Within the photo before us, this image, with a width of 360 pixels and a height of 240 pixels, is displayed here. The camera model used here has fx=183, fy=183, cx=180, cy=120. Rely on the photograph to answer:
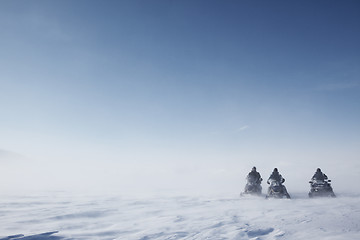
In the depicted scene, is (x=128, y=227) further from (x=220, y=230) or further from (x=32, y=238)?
(x=220, y=230)

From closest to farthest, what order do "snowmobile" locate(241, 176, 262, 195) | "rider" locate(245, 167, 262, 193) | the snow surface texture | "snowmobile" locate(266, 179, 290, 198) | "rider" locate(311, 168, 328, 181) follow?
the snow surface texture < "snowmobile" locate(266, 179, 290, 198) < "rider" locate(311, 168, 328, 181) < "snowmobile" locate(241, 176, 262, 195) < "rider" locate(245, 167, 262, 193)

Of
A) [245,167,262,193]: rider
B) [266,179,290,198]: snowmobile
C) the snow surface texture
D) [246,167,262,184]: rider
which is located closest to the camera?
the snow surface texture

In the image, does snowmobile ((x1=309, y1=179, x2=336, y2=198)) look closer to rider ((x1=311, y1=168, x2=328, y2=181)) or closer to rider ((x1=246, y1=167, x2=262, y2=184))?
rider ((x1=311, y1=168, x2=328, y2=181))

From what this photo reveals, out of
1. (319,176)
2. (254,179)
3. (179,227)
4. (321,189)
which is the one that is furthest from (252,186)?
(179,227)

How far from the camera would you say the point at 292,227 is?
12.5m

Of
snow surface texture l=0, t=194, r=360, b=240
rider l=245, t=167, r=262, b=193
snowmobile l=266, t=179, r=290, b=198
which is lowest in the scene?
snow surface texture l=0, t=194, r=360, b=240

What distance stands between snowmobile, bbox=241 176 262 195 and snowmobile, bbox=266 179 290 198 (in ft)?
10.3

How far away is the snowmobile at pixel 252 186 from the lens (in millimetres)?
31297

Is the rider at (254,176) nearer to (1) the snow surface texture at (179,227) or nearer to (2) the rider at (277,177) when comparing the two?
(2) the rider at (277,177)

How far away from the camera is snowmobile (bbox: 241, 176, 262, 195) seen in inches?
1232

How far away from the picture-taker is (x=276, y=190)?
2784cm

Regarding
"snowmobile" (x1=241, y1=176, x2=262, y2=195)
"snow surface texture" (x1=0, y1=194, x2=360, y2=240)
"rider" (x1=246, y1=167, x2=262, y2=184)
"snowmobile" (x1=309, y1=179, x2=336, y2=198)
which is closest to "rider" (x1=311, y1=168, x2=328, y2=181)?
"snowmobile" (x1=309, y1=179, x2=336, y2=198)

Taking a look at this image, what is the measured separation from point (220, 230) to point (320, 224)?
23.5 ft

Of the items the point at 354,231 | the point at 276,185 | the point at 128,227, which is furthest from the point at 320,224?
the point at 276,185
